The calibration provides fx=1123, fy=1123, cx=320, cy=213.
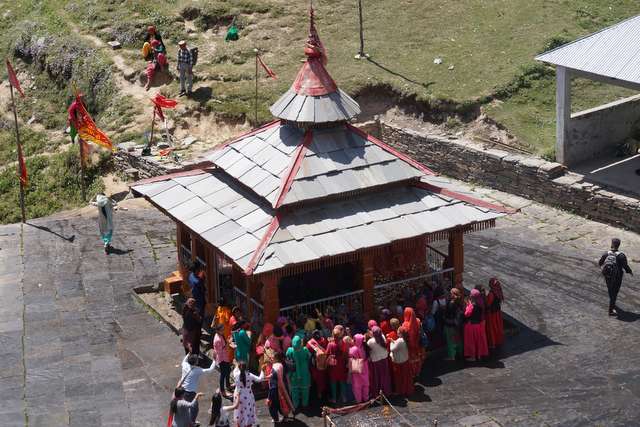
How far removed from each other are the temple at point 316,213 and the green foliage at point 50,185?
9.87 metres

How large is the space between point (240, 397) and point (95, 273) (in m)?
7.31

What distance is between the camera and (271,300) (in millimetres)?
18172

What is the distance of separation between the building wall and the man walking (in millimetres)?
10939

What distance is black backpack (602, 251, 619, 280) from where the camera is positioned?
20.0m

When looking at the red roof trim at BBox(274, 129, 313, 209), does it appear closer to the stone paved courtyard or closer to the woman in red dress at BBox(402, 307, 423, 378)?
the woman in red dress at BBox(402, 307, 423, 378)

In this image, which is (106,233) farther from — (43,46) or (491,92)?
(43,46)

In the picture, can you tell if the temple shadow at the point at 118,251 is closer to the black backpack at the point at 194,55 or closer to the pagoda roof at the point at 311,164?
the pagoda roof at the point at 311,164

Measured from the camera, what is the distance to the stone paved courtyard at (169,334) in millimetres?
17422

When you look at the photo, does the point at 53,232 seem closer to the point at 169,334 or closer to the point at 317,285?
the point at 169,334

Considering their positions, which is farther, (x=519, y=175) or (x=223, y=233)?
(x=519, y=175)

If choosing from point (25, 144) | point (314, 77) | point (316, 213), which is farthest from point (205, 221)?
point (25, 144)

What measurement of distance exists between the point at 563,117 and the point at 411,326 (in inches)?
430

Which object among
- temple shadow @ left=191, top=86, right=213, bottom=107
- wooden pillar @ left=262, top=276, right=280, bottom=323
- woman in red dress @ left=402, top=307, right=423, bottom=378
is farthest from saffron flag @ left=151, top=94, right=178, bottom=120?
woman in red dress @ left=402, top=307, right=423, bottom=378

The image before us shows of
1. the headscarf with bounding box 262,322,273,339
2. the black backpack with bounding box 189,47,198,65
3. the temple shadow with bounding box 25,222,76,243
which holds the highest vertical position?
the black backpack with bounding box 189,47,198,65
